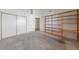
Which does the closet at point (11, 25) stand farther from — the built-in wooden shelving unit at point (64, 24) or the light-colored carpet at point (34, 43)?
the built-in wooden shelving unit at point (64, 24)

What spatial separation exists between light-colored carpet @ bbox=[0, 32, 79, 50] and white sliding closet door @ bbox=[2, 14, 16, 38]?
14 cm

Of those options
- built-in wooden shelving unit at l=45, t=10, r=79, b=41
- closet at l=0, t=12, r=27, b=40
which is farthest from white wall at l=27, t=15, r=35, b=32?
built-in wooden shelving unit at l=45, t=10, r=79, b=41

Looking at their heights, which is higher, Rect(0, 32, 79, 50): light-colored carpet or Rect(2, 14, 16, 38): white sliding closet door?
Rect(2, 14, 16, 38): white sliding closet door

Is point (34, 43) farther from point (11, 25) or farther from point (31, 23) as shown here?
Result: point (11, 25)

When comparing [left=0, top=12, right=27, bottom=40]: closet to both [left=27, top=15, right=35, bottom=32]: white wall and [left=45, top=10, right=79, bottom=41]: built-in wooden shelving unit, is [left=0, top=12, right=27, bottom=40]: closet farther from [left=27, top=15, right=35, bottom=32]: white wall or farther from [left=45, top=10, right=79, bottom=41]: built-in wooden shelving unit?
[left=45, top=10, right=79, bottom=41]: built-in wooden shelving unit

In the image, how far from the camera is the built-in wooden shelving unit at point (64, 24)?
2764mm

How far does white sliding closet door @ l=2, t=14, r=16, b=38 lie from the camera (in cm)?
278

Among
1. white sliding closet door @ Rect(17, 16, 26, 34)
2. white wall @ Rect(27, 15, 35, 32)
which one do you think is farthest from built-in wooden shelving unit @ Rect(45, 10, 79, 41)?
white sliding closet door @ Rect(17, 16, 26, 34)

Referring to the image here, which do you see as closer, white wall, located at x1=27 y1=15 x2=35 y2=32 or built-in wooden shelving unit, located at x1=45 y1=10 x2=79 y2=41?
built-in wooden shelving unit, located at x1=45 y1=10 x2=79 y2=41

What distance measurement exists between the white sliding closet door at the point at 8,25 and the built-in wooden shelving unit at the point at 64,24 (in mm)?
959

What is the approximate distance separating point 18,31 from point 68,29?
1.43 metres

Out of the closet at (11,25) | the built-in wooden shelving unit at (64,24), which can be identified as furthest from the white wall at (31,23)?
the built-in wooden shelving unit at (64,24)
